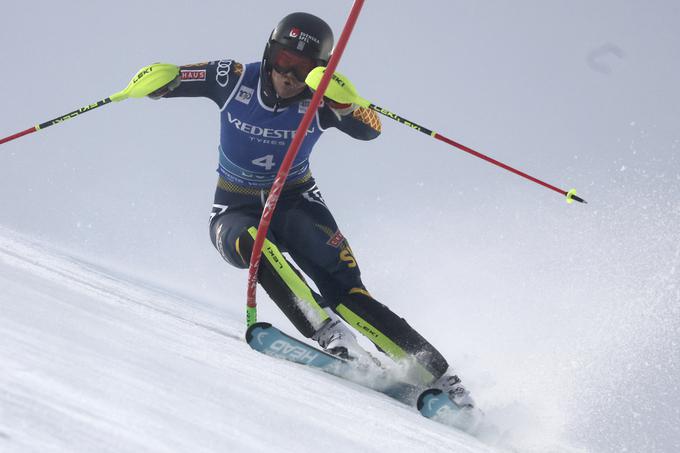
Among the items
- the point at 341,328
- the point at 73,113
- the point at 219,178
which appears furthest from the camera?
the point at 219,178

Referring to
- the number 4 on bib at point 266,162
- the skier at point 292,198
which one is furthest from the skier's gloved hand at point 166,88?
the number 4 on bib at point 266,162

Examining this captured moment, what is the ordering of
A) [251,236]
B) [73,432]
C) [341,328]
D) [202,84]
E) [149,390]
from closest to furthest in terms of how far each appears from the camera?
[73,432], [149,390], [341,328], [251,236], [202,84]

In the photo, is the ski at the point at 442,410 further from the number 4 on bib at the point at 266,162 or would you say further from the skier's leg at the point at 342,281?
the number 4 on bib at the point at 266,162

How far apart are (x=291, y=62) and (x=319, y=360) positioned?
1.67 metres

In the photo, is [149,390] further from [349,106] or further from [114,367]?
[349,106]

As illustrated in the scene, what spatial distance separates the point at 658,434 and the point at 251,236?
9.60ft

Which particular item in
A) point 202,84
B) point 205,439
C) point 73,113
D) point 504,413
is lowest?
point 504,413

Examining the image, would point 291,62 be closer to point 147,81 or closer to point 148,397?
point 147,81

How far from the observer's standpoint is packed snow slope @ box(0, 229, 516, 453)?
A: 939mm

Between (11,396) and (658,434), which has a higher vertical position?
(11,396)

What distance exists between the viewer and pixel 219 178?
15.6 feet


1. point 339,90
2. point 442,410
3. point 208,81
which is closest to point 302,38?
point 339,90

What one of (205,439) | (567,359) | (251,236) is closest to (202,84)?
(251,236)

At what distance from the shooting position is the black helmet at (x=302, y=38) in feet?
13.5
